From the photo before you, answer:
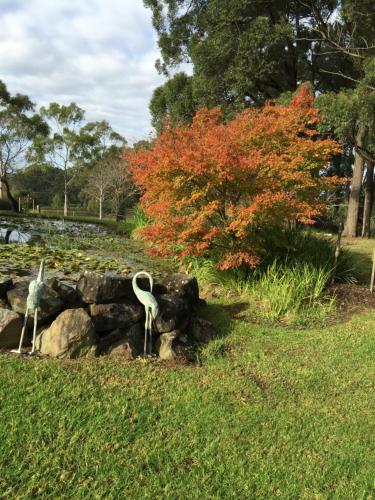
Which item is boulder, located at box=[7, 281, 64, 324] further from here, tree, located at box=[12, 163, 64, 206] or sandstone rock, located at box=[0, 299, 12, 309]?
tree, located at box=[12, 163, 64, 206]

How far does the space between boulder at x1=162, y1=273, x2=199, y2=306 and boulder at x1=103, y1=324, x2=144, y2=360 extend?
778 millimetres

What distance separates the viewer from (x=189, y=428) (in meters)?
3.22

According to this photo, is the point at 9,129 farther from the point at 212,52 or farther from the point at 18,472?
the point at 18,472

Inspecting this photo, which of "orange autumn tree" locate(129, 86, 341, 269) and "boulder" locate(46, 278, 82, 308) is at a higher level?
"orange autumn tree" locate(129, 86, 341, 269)

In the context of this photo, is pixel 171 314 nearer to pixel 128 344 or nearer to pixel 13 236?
pixel 128 344

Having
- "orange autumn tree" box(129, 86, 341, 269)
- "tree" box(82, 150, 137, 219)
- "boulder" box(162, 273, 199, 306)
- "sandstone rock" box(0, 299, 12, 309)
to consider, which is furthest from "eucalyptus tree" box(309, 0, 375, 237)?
"tree" box(82, 150, 137, 219)

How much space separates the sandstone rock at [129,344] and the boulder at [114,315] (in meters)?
0.09

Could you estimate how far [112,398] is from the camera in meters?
3.51

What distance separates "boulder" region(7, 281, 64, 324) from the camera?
4.51m

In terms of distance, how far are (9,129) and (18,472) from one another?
30723 mm

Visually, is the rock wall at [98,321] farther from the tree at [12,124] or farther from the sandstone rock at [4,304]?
the tree at [12,124]

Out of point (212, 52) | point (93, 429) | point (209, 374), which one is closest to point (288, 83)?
point (212, 52)

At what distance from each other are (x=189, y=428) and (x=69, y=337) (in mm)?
1658

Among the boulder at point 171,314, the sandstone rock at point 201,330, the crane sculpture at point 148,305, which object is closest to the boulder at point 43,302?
the crane sculpture at point 148,305
